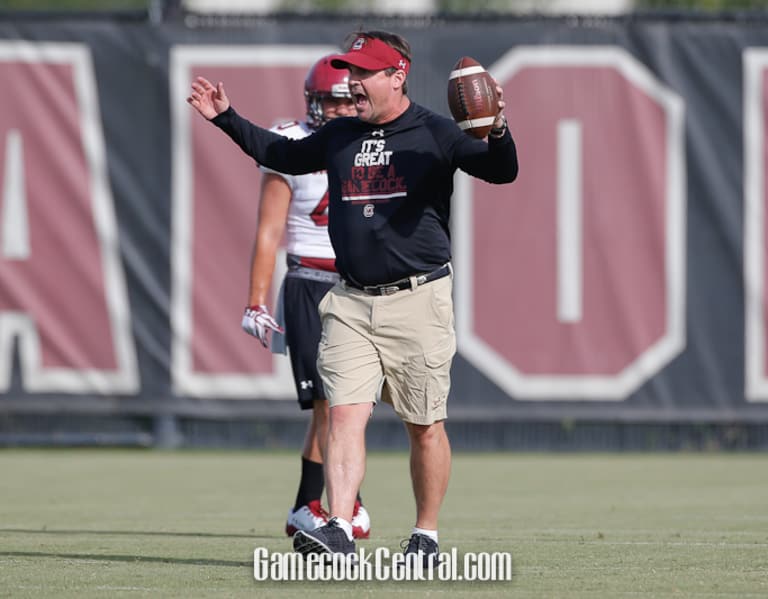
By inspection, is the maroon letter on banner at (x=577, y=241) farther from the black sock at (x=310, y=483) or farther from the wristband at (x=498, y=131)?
the wristband at (x=498, y=131)

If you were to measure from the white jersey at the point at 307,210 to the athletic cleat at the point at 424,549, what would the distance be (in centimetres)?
203

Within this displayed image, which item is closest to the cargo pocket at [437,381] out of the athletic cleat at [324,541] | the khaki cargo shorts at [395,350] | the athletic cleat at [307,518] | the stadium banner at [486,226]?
the khaki cargo shorts at [395,350]

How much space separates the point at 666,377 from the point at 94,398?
4.70 m

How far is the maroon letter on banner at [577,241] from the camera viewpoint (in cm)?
1282

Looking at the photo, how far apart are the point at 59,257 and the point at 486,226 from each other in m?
3.53

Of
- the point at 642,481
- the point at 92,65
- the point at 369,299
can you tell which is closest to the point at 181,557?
the point at 369,299

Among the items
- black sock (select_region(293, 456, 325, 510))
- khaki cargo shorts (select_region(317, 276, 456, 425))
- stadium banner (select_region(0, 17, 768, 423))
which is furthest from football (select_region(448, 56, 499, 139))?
stadium banner (select_region(0, 17, 768, 423))

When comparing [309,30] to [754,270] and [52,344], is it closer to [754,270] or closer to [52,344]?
[52,344]

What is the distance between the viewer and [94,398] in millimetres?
12992

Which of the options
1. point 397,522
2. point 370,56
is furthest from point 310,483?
point 370,56

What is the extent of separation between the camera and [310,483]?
313 inches

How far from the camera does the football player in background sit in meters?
7.90

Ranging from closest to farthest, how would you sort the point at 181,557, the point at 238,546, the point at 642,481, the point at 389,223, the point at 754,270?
the point at 389,223, the point at 181,557, the point at 238,546, the point at 642,481, the point at 754,270

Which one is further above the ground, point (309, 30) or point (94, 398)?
point (309, 30)
